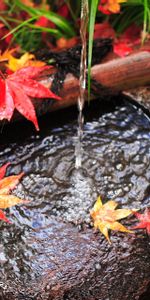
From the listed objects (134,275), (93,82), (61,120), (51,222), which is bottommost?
(134,275)

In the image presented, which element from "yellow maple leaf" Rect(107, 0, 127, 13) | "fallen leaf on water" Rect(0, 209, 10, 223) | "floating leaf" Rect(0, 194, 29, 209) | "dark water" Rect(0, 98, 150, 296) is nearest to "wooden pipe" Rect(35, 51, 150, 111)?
"dark water" Rect(0, 98, 150, 296)

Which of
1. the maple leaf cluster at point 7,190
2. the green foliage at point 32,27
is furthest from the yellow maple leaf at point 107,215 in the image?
the green foliage at point 32,27

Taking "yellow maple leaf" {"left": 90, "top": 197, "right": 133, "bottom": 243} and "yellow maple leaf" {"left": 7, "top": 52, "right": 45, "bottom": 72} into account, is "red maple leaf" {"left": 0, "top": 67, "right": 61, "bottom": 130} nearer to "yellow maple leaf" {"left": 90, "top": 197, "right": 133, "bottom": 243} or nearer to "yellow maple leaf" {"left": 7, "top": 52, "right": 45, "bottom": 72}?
"yellow maple leaf" {"left": 7, "top": 52, "right": 45, "bottom": 72}

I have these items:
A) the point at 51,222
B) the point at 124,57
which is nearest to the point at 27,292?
the point at 51,222

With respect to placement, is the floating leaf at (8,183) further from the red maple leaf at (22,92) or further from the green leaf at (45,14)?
the green leaf at (45,14)

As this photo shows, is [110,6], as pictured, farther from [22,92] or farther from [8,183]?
[8,183]

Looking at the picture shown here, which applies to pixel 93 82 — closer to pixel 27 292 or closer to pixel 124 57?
pixel 124 57

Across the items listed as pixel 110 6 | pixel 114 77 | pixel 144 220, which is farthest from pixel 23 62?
pixel 144 220
